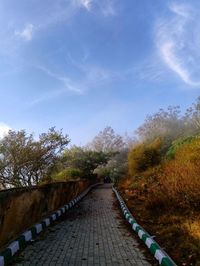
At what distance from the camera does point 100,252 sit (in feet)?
23.2

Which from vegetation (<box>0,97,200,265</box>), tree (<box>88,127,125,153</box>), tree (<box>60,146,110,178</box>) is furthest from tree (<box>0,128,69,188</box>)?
tree (<box>88,127,125,153</box>)

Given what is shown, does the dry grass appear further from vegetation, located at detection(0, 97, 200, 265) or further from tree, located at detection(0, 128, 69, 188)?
tree, located at detection(0, 128, 69, 188)

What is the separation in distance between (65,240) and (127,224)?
3128 mm

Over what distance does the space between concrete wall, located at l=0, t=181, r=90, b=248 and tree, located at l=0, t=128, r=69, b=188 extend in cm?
583

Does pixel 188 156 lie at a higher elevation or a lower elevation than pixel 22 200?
higher

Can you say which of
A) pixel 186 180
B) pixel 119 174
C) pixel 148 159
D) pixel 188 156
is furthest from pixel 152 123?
pixel 186 180

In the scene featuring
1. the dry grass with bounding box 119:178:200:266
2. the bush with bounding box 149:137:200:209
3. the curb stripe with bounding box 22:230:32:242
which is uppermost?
the bush with bounding box 149:137:200:209

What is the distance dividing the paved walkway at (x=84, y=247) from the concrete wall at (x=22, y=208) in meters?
0.51

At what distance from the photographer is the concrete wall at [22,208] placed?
7.28m

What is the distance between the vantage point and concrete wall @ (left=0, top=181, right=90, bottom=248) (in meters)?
7.28

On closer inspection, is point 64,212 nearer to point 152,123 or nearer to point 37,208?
point 37,208

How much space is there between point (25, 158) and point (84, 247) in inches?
474

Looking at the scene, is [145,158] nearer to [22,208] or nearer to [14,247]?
[22,208]

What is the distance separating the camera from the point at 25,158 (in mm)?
18922
